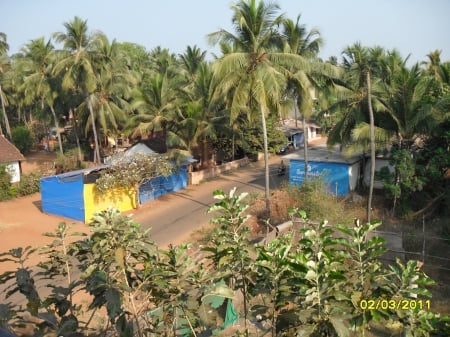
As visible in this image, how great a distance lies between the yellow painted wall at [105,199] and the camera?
1761 centimetres

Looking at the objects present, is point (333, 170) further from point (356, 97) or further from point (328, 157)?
point (356, 97)

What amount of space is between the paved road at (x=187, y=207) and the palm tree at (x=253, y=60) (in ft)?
15.4

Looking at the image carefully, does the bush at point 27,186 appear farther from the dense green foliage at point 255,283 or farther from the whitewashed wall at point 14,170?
the dense green foliage at point 255,283

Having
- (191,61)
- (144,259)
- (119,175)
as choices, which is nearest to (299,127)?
(191,61)

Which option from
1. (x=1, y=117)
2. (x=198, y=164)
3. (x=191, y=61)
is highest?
(x=191, y=61)

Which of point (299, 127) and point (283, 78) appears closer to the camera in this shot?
point (283, 78)

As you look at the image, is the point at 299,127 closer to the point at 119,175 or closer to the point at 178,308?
the point at 119,175

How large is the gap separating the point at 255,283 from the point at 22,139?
123 ft

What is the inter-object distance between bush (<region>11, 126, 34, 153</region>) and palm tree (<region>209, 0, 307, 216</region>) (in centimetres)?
2747

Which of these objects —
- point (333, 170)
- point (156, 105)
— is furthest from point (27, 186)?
point (333, 170)

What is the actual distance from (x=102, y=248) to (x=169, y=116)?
20.6 metres

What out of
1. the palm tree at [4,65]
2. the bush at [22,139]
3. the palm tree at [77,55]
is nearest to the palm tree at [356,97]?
the palm tree at [77,55]

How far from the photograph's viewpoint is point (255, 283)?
3424 millimetres

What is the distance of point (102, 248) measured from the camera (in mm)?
3596
